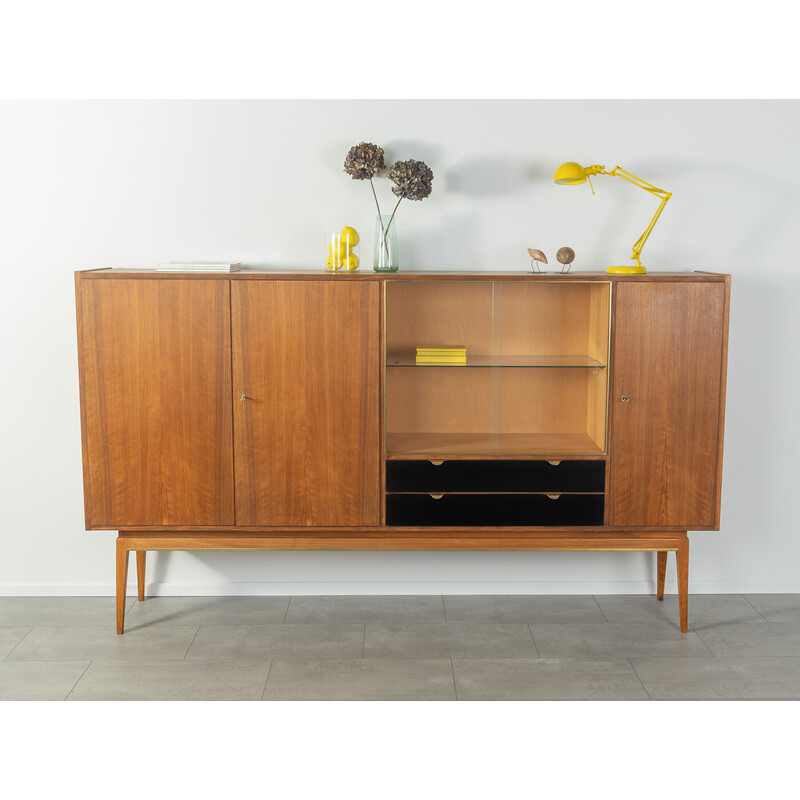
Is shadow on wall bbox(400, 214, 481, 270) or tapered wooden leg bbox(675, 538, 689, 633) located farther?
shadow on wall bbox(400, 214, 481, 270)

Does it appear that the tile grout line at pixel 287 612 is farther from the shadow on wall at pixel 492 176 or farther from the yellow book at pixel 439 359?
the shadow on wall at pixel 492 176

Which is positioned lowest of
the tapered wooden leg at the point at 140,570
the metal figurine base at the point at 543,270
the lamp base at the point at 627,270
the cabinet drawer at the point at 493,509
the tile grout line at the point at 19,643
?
the tile grout line at the point at 19,643

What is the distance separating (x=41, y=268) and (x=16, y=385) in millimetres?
513

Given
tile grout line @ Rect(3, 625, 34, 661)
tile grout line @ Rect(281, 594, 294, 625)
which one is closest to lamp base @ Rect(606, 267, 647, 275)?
tile grout line @ Rect(281, 594, 294, 625)

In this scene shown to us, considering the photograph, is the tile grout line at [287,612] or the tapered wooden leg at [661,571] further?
the tapered wooden leg at [661,571]

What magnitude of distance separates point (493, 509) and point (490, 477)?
0.13 meters

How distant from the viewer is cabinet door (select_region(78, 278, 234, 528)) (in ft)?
11.4

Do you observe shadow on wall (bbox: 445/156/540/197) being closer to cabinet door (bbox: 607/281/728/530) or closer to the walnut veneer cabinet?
the walnut veneer cabinet

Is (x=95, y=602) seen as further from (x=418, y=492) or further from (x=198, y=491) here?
(x=418, y=492)

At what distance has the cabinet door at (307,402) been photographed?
11.4ft

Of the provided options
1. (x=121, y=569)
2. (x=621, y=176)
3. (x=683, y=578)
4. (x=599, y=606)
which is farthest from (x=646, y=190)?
(x=121, y=569)

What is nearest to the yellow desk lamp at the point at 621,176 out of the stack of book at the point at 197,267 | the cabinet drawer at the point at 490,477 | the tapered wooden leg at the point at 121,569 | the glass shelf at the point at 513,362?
the glass shelf at the point at 513,362

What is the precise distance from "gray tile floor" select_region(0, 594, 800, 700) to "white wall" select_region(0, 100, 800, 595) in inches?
23.2

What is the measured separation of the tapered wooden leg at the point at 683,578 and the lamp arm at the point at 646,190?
1153 millimetres
